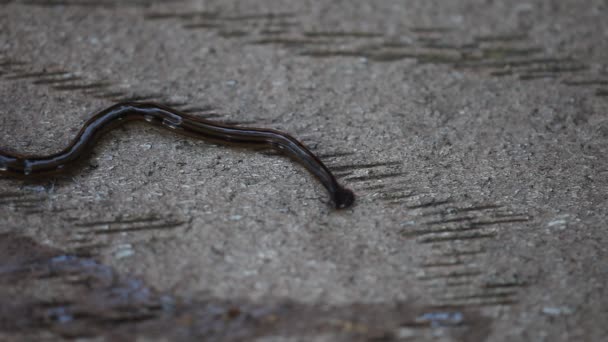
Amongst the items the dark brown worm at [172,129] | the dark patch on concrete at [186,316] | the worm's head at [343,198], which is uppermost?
the dark brown worm at [172,129]

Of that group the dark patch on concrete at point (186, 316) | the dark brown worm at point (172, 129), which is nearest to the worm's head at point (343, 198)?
the dark brown worm at point (172, 129)

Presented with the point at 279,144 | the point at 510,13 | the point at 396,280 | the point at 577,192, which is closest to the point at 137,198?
the point at 279,144

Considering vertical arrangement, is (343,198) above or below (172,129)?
below

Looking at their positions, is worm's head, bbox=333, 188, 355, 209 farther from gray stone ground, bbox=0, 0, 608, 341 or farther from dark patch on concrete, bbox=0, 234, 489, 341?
dark patch on concrete, bbox=0, 234, 489, 341

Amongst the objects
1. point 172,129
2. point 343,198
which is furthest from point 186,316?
point 172,129

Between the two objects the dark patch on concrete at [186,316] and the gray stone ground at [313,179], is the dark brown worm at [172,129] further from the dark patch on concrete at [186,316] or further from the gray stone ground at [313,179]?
the dark patch on concrete at [186,316]

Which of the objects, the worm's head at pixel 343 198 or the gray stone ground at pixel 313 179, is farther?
the worm's head at pixel 343 198

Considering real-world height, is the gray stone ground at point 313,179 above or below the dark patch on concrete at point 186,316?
above

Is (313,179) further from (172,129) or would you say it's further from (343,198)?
(172,129)
